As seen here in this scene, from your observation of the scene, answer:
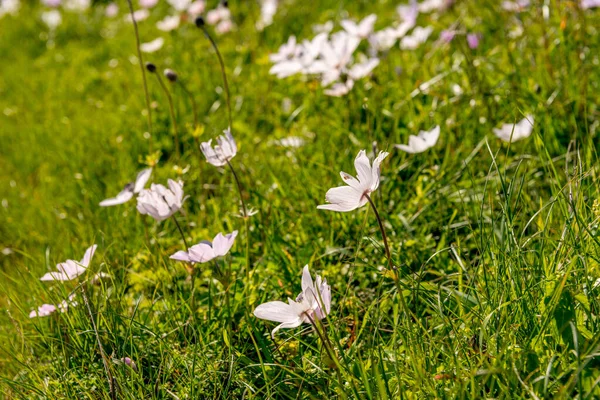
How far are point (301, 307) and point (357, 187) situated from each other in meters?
0.25

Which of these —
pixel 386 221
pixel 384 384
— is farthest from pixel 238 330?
pixel 386 221

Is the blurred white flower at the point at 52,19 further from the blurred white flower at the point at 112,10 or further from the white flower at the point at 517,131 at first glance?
the white flower at the point at 517,131

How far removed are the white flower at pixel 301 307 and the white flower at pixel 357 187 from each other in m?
0.14

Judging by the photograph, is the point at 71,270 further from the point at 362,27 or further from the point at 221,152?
the point at 362,27

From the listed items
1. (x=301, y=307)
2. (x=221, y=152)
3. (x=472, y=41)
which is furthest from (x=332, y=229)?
(x=472, y=41)

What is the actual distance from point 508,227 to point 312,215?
2.39ft

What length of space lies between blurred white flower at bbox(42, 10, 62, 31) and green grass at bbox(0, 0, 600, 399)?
1869 mm

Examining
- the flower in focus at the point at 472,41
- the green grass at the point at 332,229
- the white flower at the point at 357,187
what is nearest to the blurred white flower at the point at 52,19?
the green grass at the point at 332,229

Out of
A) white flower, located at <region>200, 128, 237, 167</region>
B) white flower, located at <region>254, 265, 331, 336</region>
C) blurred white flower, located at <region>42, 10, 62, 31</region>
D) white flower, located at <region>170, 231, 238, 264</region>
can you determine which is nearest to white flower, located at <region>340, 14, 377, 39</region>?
white flower, located at <region>200, 128, 237, 167</region>

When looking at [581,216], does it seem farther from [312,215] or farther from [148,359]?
[148,359]

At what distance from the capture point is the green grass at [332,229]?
1.26 m

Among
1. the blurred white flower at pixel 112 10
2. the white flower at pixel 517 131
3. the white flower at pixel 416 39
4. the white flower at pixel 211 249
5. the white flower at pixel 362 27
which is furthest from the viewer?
the blurred white flower at pixel 112 10

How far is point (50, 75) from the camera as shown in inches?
169

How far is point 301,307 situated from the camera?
4.00 feet
